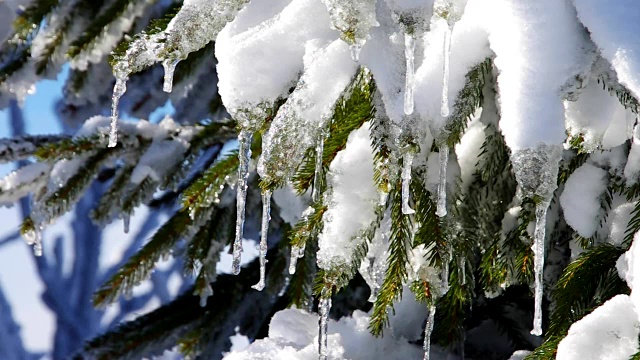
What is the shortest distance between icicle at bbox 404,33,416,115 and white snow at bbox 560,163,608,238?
21.0 inches

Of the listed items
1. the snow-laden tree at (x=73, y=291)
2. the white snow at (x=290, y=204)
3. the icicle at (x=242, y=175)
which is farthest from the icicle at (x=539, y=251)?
the snow-laden tree at (x=73, y=291)

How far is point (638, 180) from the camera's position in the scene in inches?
45.3

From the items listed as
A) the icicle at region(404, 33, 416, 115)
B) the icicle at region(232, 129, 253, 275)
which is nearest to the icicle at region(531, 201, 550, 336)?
the icicle at region(404, 33, 416, 115)

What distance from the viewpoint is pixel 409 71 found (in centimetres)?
85

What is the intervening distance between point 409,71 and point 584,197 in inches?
22.6

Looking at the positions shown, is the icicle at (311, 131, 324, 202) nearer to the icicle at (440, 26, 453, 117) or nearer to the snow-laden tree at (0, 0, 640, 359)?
the snow-laden tree at (0, 0, 640, 359)

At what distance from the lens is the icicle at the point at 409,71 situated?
840 mm

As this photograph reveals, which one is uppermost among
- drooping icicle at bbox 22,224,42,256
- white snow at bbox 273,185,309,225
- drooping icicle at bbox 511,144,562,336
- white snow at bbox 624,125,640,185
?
drooping icicle at bbox 22,224,42,256

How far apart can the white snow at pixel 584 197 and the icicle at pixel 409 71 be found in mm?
534

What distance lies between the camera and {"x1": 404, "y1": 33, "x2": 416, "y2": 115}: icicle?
0.84 metres

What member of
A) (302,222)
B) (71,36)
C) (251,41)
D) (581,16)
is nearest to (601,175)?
(581,16)

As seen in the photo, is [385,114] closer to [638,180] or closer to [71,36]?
[638,180]

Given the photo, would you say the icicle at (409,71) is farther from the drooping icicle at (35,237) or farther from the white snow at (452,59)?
the drooping icicle at (35,237)

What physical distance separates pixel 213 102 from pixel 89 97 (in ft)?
1.97
